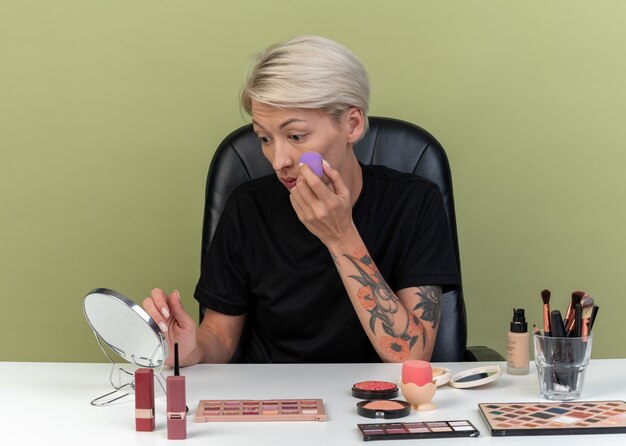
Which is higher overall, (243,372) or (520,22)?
(520,22)

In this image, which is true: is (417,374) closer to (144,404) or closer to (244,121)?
(144,404)

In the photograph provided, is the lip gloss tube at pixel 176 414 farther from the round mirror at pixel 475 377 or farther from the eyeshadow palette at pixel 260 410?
the round mirror at pixel 475 377

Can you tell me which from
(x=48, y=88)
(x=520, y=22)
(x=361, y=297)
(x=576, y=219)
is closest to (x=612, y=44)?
(x=520, y=22)

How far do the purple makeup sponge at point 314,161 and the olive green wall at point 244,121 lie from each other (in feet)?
2.54

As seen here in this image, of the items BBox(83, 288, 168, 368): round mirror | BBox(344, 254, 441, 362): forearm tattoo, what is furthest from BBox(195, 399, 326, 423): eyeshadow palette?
BBox(344, 254, 441, 362): forearm tattoo

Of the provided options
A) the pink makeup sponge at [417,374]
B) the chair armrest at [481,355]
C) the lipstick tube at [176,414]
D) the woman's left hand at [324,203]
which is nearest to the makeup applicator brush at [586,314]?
the pink makeup sponge at [417,374]

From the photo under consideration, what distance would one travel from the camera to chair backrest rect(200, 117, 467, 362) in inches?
83.0

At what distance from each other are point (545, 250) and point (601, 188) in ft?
0.73

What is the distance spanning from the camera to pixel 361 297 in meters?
1.75

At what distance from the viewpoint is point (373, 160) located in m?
2.14

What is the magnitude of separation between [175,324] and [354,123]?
58 cm

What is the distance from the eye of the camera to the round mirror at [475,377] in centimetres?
147

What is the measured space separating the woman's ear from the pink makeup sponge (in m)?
0.67

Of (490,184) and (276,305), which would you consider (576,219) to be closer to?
(490,184)
